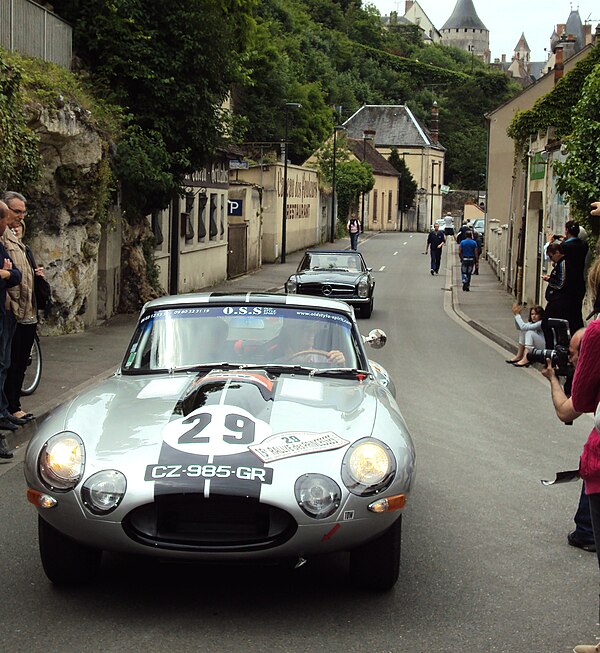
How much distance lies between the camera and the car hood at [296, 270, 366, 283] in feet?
80.6

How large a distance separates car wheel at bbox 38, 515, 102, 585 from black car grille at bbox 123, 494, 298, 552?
1.59 feet

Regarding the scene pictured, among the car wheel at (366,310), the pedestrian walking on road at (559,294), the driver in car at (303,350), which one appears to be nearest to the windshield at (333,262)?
the car wheel at (366,310)

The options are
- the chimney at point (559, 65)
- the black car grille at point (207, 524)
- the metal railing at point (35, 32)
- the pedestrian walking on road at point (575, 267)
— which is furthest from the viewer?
the chimney at point (559, 65)

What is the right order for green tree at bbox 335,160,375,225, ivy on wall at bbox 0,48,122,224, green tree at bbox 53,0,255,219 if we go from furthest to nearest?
green tree at bbox 335,160,375,225 < green tree at bbox 53,0,255,219 < ivy on wall at bbox 0,48,122,224

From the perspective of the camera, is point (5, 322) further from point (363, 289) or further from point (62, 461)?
point (363, 289)

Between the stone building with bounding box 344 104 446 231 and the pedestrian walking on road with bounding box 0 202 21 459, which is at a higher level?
the stone building with bounding box 344 104 446 231

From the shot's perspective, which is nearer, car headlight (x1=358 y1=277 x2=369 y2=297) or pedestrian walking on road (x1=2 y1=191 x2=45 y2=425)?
pedestrian walking on road (x1=2 y1=191 x2=45 y2=425)

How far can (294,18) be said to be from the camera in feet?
352

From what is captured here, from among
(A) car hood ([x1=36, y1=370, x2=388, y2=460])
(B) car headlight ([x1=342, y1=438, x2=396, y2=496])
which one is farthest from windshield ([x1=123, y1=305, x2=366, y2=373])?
(B) car headlight ([x1=342, y1=438, x2=396, y2=496])

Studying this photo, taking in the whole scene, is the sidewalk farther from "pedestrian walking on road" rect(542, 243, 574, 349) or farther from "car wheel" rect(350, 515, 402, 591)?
"pedestrian walking on road" rect(542, 243, 574, 349)

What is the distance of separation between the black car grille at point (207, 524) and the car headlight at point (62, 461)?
37cm

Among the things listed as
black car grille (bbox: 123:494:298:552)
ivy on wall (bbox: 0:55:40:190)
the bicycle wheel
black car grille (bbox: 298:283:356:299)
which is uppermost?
ivy on wall (bbox: 0:55:40:190)

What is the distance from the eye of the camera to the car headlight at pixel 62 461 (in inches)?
191

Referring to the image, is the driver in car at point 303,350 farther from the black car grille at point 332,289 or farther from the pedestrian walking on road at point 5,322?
the black car grille at point 332,289
